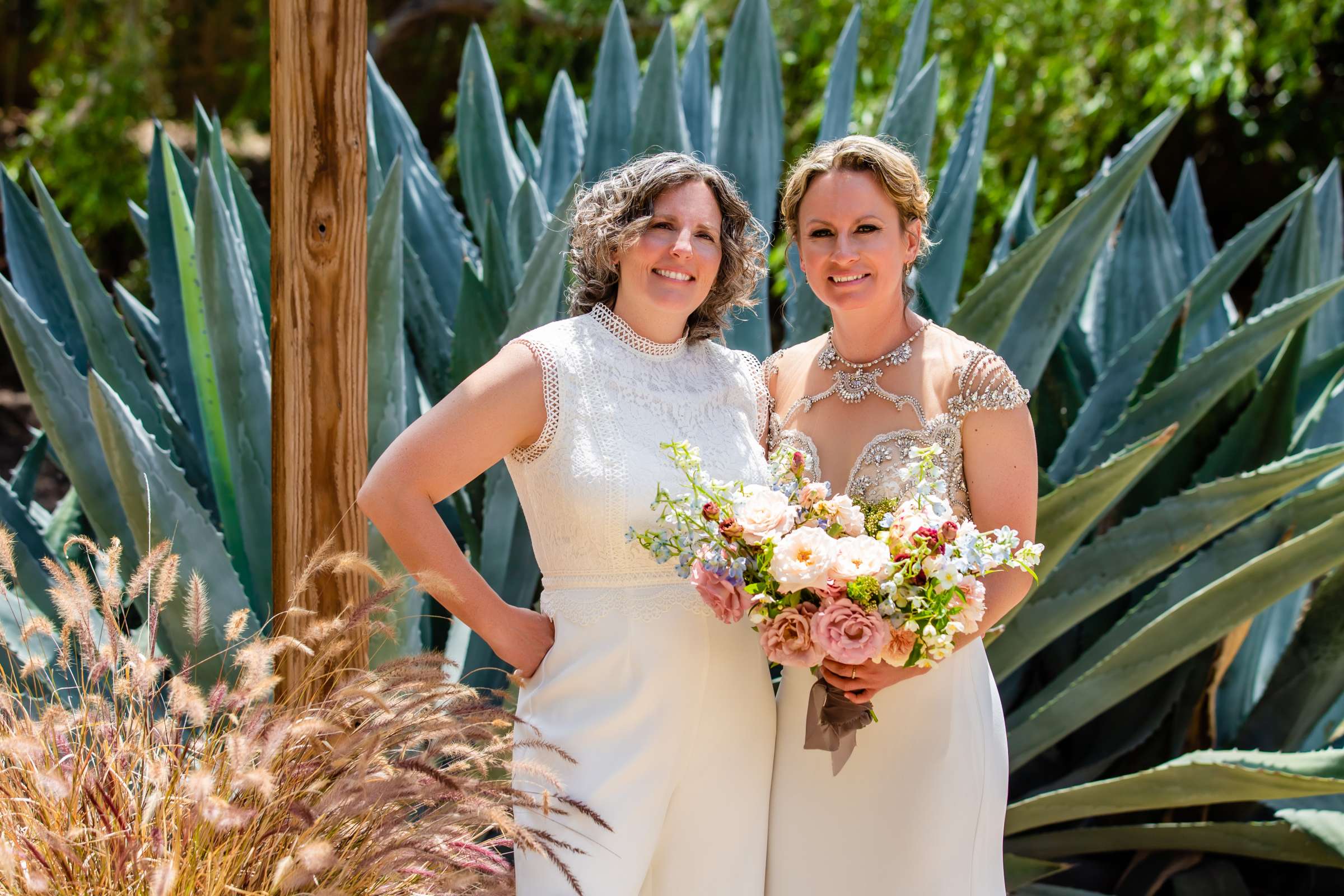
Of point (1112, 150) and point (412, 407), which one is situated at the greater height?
point (1112, 150)

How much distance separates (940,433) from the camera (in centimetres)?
226

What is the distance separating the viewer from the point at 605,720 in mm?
2131

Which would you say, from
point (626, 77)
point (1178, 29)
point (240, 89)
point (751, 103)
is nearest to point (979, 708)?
point (751, 103)

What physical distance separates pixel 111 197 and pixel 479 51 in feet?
19.4

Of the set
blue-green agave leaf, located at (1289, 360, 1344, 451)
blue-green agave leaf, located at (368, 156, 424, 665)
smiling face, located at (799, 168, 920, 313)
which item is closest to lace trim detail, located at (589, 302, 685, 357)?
smiling face, located at (799, 168, 920, 313)

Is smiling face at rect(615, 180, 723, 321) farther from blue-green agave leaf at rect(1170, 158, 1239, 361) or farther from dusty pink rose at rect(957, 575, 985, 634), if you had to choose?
blue-green agave leaf at rect(1170, 158, 1239, 361)

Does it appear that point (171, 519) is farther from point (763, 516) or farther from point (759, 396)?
point (763, 516)

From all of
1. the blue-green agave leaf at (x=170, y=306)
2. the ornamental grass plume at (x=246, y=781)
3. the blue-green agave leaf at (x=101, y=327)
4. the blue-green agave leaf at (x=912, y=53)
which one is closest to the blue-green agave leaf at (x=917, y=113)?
the blue-green agave leaf at (x=912, y=53)

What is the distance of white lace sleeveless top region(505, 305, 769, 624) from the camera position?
217cm

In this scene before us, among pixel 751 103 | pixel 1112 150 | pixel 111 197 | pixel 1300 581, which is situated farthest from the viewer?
pixel 111 197

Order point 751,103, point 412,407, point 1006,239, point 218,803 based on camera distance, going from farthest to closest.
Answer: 1. point 1006,239
2. point 751,103
3. point 412,407
4. point 218,803

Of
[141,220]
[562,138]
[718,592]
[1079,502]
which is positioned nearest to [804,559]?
[718,592]

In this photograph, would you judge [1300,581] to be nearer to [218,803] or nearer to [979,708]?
[979,708]

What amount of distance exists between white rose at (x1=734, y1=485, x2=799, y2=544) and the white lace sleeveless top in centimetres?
21
